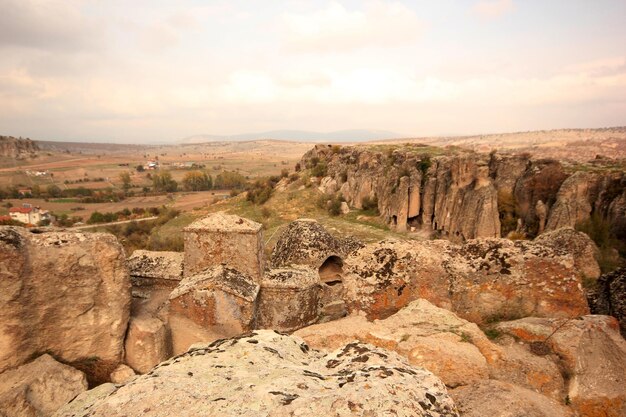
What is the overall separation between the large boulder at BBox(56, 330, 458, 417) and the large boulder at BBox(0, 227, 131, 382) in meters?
3.24

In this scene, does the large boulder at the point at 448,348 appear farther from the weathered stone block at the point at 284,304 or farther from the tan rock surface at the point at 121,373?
the tan rock surface at the point at 121,373

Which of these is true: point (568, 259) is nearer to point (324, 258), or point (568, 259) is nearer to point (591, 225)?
point (324, 258)

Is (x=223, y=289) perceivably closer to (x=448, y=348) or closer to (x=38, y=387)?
(x=38, y=387)

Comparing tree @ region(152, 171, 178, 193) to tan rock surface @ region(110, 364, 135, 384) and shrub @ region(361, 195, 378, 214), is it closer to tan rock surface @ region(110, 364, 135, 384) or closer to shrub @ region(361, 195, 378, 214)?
shrub @ region(361, 195, 378, 214)

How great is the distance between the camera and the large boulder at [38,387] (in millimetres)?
4805

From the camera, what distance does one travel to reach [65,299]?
5.87m

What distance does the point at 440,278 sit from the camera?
719cm

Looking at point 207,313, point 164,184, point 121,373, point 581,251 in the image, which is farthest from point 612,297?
point 164,184

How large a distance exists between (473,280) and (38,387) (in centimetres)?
745

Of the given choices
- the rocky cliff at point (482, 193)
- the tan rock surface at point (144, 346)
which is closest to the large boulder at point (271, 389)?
the tan rock surface at point (144, 346)

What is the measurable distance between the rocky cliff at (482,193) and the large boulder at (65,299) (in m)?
21.2

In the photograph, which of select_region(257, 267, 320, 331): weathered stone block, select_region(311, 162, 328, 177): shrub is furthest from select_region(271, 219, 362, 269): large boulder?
select_region(311, 162, 328, 177): shrub

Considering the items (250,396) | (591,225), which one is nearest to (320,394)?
(250,396)

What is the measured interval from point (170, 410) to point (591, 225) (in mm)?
20849
